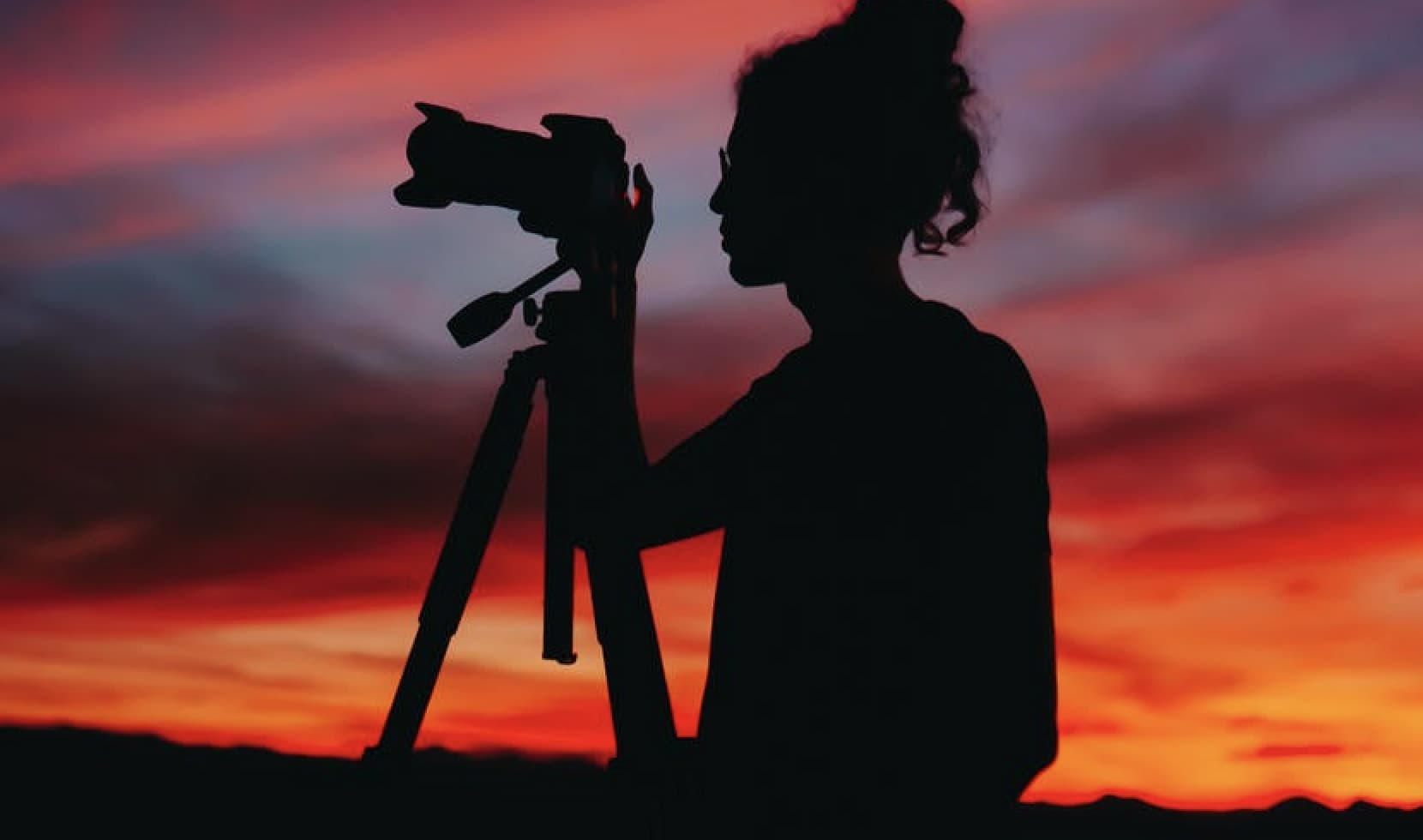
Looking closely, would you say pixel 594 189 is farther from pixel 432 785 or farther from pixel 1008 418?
pixel 432 785

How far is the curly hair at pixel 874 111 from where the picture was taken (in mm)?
3020

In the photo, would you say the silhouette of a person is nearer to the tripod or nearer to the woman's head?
the woman's head

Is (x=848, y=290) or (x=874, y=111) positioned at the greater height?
(x=874, y=111)

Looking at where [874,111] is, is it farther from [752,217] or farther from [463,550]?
[463,550]

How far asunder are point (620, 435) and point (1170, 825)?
5.23 m

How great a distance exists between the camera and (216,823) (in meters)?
5.94

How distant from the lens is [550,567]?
3.60m

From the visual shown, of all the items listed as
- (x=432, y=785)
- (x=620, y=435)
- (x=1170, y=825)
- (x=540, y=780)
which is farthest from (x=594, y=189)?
(x=1170, y=825)

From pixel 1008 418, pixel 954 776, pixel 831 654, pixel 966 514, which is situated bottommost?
pixel 954 776

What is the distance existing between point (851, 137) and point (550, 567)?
1282 mm

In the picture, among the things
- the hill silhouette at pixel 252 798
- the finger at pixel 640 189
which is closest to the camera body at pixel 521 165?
the finger at pixel 640 189

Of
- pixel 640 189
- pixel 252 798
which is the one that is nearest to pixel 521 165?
pixel 640 189

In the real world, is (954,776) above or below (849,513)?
below

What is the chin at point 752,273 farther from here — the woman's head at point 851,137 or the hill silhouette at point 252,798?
the hill silhouette at point 252,798
